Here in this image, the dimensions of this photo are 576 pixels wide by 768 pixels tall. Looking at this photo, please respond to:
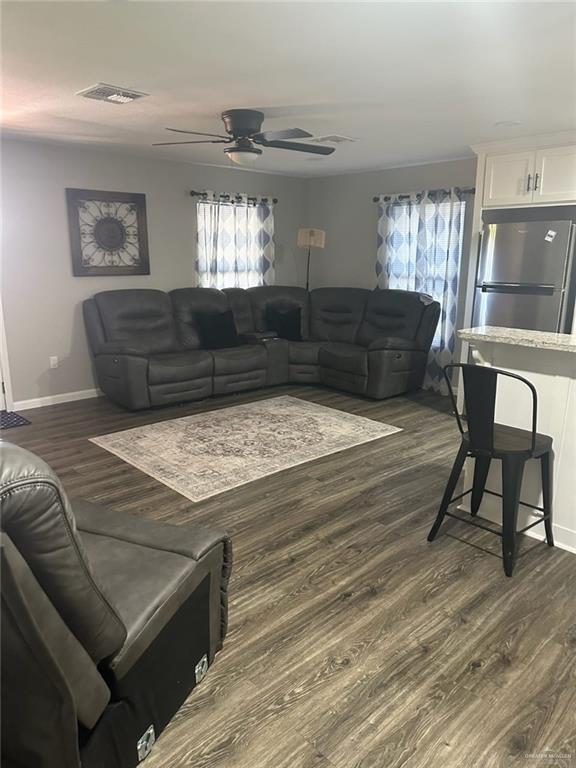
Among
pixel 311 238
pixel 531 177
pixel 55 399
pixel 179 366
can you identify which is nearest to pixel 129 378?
pixel 179 366

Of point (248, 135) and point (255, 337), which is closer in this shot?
point (248, 135)

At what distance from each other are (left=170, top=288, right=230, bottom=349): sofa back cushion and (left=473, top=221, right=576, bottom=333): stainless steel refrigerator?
2830 millimetres

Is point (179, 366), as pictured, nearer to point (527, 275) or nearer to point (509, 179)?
point (527, 275)

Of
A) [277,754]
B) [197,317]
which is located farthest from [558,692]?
[197,317]

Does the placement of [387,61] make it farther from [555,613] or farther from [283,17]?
[555,613]

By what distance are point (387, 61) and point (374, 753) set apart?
286 cm

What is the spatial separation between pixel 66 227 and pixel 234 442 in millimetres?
2791

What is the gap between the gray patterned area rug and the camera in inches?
143

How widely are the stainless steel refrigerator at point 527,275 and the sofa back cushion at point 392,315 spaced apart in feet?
2.97

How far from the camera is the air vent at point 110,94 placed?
302cm

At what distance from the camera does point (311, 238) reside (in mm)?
6539

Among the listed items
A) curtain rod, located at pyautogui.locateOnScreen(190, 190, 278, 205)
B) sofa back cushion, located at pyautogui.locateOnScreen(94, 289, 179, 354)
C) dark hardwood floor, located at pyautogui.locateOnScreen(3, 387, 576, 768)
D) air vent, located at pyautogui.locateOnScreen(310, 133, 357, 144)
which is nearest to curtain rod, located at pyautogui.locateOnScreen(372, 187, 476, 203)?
curtain rod, located at pyautogui.locateOnScreen(190, 190, 278, 205)

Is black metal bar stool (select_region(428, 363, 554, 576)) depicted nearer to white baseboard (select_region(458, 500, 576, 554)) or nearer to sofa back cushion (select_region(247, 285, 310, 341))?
white baseboard (select_region(458, 500, 576, 554))

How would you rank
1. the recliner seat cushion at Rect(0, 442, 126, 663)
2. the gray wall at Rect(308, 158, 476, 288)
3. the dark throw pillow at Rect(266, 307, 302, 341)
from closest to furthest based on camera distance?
1. the recliner seat cushion at Rect(0, 442, 126, 663)
2. the gray wall at Rect(308, 158, 476, 288)
3. the dark throw pillow at Rect(266, 307, 302, 341)
